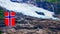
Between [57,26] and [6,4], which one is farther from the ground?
Answer: [6,4]

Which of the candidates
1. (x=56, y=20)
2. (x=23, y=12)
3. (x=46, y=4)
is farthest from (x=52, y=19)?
(x=23, y=12)

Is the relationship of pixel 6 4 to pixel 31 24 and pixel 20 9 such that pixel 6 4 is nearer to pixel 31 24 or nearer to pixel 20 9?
pixel 20 9

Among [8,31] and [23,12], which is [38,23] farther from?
[8,31]

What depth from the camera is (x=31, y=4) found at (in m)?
3.89

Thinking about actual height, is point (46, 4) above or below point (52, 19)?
above

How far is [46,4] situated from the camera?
3898 millimetres

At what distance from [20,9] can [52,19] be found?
667 millimetres

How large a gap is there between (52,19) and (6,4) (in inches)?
37.6

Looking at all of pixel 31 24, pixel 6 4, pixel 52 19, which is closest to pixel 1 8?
pixel 6 4

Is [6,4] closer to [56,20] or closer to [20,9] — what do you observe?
[20,9]

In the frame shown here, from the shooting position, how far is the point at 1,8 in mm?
3775

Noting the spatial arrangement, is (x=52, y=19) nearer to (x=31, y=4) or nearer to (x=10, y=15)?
(x=31, y=4)

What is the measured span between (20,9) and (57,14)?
2.42ft

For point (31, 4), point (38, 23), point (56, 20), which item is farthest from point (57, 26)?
point (31, 4)
